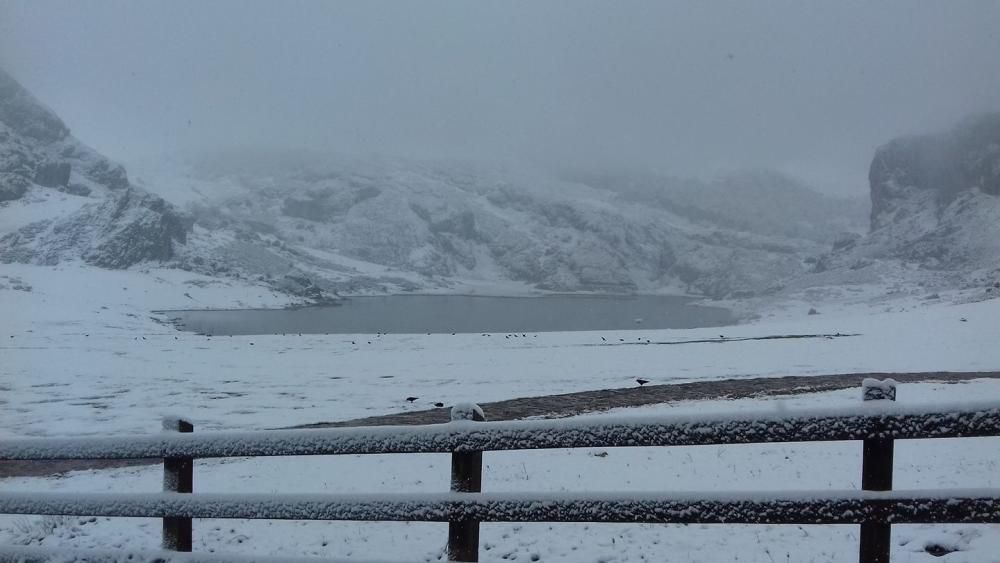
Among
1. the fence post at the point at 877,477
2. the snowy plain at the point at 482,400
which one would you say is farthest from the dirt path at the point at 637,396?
the fence post at the point at 877,477

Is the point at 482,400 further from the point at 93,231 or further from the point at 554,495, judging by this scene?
the point at 93,231

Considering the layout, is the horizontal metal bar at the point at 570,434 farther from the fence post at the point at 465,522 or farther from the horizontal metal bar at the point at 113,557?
the horizontal metal bar at the point at 113,557

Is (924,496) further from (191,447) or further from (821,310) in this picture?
(821,310)

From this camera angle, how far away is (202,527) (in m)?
8.09

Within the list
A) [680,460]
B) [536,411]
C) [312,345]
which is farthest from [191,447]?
[312,345]

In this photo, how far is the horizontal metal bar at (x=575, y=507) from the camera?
3744mm

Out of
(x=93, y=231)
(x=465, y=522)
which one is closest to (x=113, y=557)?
(x=465, y=522)

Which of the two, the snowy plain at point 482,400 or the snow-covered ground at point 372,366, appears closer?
the snowy plain at point 482,400

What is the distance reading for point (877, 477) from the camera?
3840 mm

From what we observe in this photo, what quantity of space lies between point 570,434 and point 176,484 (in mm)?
2859

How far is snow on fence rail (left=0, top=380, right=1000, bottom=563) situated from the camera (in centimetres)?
375

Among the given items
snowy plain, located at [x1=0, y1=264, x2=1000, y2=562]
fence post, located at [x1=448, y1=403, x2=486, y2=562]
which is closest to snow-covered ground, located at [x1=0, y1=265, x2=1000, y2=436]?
snowy plain, located at [x1=0, y1=264, x2=1000, y2=562]

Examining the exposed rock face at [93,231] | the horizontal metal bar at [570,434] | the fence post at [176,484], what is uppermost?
the exposed rock face at [93,231]

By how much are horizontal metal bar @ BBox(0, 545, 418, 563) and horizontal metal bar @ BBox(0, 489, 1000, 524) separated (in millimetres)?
276
